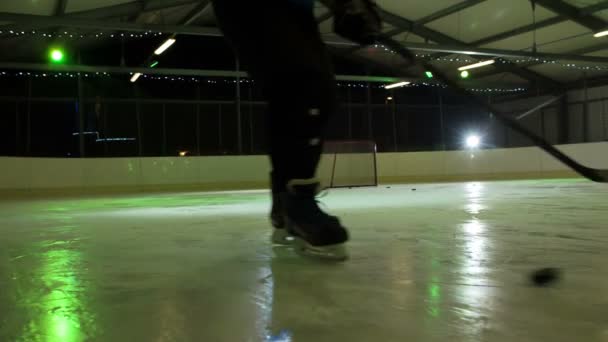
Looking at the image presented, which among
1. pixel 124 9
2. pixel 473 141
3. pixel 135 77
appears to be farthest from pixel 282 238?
pixel 473 141

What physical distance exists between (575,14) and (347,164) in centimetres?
461

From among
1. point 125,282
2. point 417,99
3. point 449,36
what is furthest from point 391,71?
point 125,282

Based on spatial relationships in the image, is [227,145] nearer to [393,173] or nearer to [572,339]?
[393,173]

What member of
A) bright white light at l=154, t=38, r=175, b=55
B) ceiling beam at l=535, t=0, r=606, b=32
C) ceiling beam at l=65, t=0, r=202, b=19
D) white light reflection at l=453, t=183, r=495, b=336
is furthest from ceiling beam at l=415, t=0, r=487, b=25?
white light reflection at l=453, t=183, r=495, b=336

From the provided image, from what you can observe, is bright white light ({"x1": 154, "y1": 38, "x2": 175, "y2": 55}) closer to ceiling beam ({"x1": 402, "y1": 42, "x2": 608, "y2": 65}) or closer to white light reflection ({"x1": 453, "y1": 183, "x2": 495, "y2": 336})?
ceiling beam ({"x1": 402, "y1": 42, "x2": 608, "y2": 65})

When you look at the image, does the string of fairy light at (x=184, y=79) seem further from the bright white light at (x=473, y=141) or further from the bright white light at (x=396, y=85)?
the bright white light at (x=473, y=141)

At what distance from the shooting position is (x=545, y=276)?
1.09 metres

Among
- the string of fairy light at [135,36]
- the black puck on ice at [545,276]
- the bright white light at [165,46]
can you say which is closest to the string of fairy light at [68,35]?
the string of fairy light at [135,36]

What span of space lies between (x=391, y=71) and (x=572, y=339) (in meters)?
13.0

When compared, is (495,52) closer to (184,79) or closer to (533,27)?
(533,27)

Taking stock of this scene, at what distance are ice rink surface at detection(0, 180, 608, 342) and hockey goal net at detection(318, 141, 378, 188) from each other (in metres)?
7.77

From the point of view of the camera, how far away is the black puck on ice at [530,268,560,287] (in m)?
1.05

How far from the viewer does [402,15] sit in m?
9.77

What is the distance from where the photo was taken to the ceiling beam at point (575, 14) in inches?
332
